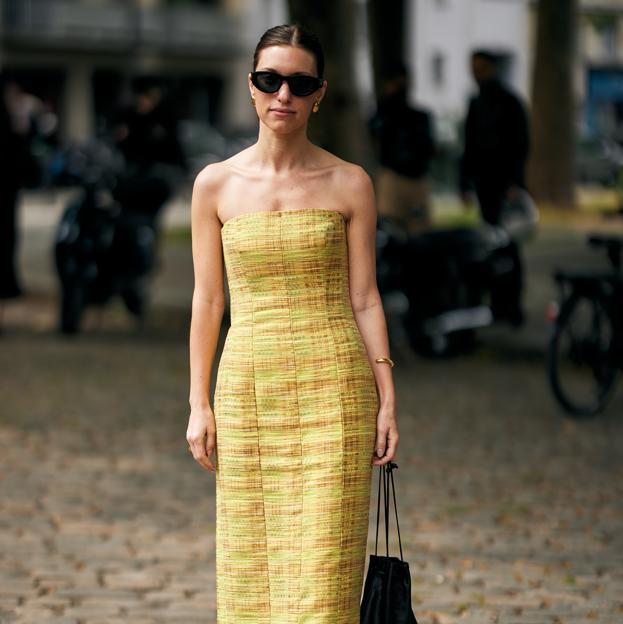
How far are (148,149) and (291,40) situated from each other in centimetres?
1007

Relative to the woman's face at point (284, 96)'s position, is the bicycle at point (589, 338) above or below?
below

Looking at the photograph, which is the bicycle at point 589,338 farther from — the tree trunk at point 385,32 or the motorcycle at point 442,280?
the tree trunk at point 385,32

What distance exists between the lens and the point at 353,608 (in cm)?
389

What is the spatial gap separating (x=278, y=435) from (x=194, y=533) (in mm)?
2936

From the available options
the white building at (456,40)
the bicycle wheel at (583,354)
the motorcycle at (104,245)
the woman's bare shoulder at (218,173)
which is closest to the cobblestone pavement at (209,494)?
the bicycle wheel at (583,354)

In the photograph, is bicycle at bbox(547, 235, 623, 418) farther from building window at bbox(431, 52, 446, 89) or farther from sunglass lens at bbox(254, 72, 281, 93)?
building window at bbox(431, 52, 446, 89)

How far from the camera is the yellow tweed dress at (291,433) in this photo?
3.82 meters

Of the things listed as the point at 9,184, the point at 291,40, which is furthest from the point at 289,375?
the point at 9,184

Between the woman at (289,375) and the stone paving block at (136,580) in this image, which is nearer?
the woman at (289,375)

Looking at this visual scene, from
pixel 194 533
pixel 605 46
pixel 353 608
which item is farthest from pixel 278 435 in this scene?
pixel 605 46

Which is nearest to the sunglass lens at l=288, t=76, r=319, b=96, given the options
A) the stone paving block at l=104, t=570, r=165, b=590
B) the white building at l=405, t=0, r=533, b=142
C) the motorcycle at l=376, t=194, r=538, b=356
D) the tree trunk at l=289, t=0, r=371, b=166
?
the stone paving block at l=104, t=570, r=165, b=590

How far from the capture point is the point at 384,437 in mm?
3939

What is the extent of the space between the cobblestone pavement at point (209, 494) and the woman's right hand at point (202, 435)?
5.14ft

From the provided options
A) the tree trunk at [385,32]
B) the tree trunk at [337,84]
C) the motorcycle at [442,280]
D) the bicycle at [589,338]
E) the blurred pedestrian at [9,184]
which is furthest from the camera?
the tree trunk at [385,32]
